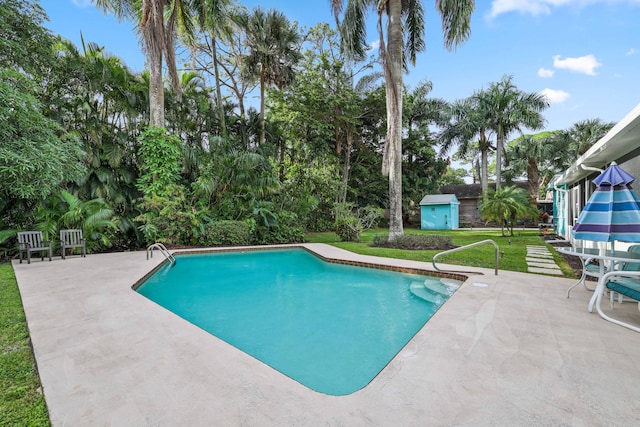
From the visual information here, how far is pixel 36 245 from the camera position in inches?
333

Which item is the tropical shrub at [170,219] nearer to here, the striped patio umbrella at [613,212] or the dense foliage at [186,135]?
the dense foliage at [186,135]

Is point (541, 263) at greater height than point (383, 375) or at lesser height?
lesser

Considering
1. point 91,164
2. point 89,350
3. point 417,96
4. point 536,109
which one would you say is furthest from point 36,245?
point 536,109

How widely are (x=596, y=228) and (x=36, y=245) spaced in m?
12.5

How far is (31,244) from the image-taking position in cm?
835

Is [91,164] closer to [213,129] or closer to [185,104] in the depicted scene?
[185,104]

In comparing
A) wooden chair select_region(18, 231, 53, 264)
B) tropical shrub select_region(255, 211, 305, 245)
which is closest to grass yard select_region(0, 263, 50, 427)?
wooden chair select_region(18, 231, 53, 264)

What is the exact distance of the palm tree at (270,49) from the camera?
15.3 m

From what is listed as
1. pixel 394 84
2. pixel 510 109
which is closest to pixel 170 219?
pixel 394 84

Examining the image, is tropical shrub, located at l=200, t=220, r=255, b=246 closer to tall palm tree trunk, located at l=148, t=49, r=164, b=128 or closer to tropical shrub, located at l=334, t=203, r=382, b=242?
tropical shrub, located at l=334, t=203, r=382, b=242

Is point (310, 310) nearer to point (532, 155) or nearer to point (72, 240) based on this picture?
point (72, 240)

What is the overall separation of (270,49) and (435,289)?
14.8 metres

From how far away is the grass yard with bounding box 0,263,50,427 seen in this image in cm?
196

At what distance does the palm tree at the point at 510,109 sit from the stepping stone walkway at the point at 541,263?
14.7m
